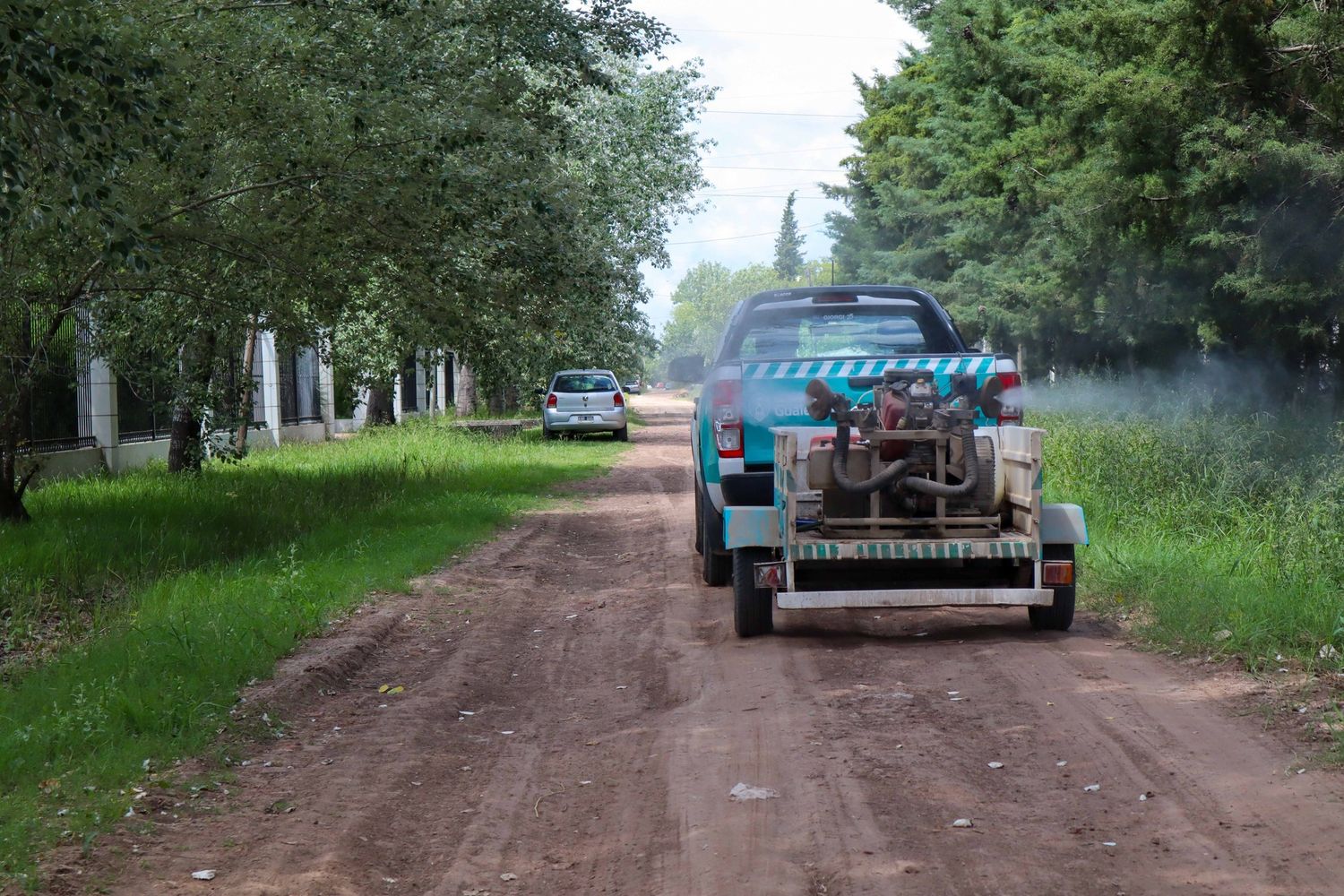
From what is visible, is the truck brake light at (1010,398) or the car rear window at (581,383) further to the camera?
the car rear window at (581,383)

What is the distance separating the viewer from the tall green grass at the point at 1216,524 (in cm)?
765

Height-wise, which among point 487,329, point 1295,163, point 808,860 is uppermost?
point 1295,163

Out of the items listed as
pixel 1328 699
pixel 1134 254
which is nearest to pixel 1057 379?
pixel 1134 254

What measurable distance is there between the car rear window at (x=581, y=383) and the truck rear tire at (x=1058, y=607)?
2437 centimetres

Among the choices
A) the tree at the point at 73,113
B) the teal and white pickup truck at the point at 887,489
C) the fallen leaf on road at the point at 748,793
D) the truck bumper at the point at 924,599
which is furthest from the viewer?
the teal and white pickup truck at the point at 887,489

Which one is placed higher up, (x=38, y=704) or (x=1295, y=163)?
(x=1295, y=163)

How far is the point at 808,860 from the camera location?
446cm

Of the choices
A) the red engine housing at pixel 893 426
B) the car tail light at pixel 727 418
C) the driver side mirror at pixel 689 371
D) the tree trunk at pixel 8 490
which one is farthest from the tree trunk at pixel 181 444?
the red engine housing at pixel 893 426

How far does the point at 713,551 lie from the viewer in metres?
10.1

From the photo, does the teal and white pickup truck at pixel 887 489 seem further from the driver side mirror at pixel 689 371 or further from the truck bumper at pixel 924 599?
the driver side mirror at pixel 689 371

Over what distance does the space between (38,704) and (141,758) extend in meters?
1.24

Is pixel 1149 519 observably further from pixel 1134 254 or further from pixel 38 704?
pixel 38 704

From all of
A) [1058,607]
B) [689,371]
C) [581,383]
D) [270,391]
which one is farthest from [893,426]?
[581,383]

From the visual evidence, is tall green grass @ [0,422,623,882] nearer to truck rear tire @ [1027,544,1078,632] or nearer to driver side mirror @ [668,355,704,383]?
driver side mirror @ [668,355,704,383]
